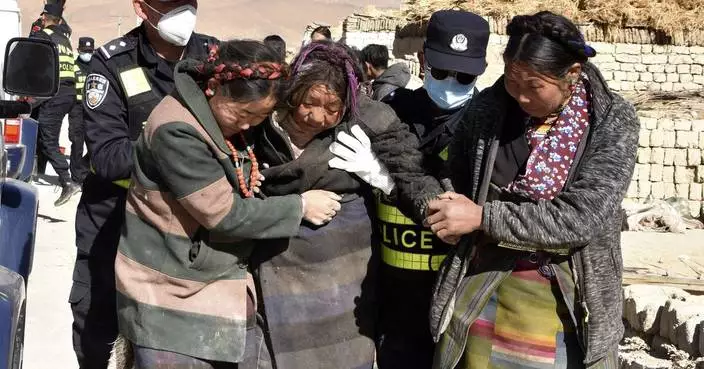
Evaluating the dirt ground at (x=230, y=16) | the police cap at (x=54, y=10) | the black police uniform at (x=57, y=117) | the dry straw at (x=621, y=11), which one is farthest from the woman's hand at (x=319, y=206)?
the dirt ground at (x=230, y=16)

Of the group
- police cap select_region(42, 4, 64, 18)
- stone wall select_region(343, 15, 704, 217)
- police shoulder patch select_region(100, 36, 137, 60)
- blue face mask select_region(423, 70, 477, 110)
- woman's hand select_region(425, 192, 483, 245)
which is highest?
police shoulder patch select_region(100, 36, 137, 60)

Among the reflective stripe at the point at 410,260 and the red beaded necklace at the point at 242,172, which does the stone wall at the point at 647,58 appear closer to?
the reflective stripe at the point at 410,260

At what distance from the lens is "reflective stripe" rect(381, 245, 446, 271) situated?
3330 mm

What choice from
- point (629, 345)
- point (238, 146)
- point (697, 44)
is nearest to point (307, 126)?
point (238, 146)

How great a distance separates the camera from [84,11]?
74.0m

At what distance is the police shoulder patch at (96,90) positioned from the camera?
346cm

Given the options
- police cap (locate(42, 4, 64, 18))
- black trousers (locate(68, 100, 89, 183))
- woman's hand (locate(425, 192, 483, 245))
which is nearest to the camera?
woman's hand (locate(425, 192, 483, 245))

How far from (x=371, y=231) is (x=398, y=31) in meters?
18.8

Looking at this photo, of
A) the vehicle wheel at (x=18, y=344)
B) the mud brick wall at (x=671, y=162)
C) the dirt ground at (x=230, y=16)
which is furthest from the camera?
the dirt ground at (x=230, y=16)

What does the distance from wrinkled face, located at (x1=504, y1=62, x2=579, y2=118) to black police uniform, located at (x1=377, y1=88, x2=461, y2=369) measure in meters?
0.56

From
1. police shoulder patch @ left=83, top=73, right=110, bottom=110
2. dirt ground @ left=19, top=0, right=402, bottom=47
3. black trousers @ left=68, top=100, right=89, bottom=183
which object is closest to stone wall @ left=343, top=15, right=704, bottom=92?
black trousers @ left=68, top=100, right=89, bottom=183

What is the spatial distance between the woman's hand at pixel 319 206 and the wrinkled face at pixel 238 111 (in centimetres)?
31

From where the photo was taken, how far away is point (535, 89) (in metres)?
2.68

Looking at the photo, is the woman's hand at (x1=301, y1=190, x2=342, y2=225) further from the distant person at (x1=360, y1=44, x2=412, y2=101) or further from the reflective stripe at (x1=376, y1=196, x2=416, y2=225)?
the distant person at (x1=360, y1=44, x2=412, y2=101)
